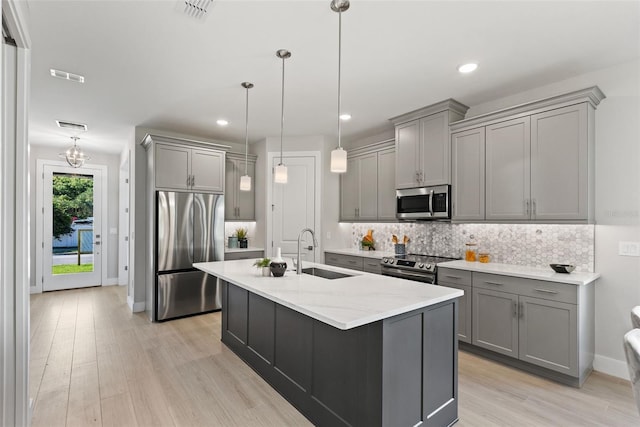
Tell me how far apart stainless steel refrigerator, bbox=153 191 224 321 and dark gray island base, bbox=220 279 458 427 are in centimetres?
240

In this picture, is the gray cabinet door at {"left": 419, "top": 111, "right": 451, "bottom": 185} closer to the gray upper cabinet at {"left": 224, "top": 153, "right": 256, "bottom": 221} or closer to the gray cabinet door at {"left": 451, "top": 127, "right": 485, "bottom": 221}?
the gray cabinet door at {"left": 451, "top": 127, "right": 485, "bottom": 221}

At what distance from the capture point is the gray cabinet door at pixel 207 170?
4.74 meters

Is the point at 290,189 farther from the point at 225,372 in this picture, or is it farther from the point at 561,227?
the point at 561,227

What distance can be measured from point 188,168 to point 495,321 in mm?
4186

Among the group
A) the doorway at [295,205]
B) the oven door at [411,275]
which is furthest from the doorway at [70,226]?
the oven door at [411,275]

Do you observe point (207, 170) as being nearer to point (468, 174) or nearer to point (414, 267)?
point (414, 267)

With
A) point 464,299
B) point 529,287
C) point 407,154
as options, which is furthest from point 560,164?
point 407,154

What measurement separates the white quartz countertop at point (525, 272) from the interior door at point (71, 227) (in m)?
6.59

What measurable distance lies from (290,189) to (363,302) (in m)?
3.68

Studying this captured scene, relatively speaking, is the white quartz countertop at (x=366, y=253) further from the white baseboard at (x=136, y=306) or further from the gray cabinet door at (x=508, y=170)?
the white baseboard at (x=136, y=306)

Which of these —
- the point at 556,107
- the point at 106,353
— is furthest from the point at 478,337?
the point at 106,353

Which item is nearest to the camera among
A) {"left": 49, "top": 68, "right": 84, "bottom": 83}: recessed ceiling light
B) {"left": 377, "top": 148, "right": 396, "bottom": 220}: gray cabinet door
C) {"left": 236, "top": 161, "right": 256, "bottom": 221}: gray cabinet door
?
{"left": 49, "top": 68, "right": 84, "bottom": 83}: recessed ceiling light

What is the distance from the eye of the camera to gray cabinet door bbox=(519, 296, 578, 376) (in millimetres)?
2707

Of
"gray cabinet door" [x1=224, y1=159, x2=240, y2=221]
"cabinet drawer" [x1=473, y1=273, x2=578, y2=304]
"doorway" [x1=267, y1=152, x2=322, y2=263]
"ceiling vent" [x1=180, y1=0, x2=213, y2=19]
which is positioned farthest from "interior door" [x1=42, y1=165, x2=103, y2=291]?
"cabinet drawer" [x1=473, y1=273, x2=578, y2=304]
